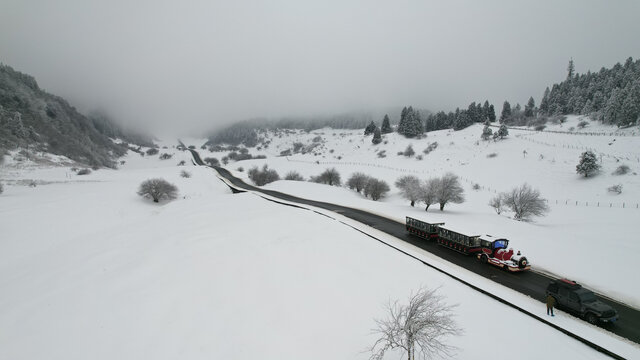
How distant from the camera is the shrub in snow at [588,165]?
4262cm

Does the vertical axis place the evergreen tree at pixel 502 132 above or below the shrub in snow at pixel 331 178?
above

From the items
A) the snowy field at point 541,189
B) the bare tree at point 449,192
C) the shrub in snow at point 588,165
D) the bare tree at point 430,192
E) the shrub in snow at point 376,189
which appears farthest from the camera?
the shrub in snow at point 376,189

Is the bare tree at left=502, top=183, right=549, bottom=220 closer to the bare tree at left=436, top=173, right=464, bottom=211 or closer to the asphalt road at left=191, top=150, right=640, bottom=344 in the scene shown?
the bare tree at left=436, top=173, right=464, bottom=211

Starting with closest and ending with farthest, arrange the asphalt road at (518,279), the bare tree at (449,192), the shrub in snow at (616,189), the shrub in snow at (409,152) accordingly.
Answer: the asphalt road at (518,279) → the bare tree at (449,192) → the shrub in snow at (616,189) → the shrub in snow at (409,152)

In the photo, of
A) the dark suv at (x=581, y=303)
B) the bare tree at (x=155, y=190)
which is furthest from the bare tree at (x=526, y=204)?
the bare tree at (x=155, y=190)

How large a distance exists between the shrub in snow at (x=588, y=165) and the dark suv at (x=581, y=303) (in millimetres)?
46065

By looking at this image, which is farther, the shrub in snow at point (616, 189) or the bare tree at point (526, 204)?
the shrub in snow at point (616, 189)

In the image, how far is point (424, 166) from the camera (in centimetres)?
7062

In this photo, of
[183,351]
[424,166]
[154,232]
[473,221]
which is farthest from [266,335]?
[424,166]

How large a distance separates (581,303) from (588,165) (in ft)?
155

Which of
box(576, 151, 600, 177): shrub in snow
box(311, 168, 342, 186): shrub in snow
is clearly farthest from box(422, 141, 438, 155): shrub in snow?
box(576, 151, 600, 177): shrub in snow

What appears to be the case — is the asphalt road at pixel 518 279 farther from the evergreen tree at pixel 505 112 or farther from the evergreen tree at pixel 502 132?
the evergreen tree at pixel 505 112

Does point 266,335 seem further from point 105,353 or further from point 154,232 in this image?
point 154,232

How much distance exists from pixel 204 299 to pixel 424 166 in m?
A: 69.6
